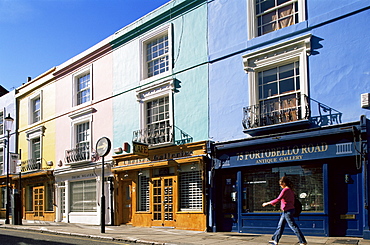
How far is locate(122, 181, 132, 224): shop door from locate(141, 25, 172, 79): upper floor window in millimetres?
4849

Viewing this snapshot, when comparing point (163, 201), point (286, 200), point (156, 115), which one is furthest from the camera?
point (156, 115)

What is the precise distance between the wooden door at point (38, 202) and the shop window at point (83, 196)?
2.89 metres

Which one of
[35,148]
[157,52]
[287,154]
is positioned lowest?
[287,154]

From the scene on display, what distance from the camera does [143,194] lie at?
17.9m

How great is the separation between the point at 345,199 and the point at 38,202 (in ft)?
59.9

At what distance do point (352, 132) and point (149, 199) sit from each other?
8947 millimetres

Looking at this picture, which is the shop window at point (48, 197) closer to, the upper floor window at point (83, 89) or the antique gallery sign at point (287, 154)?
the upper floor window at point (83, 89)

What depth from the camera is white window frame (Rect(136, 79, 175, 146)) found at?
16.9 m

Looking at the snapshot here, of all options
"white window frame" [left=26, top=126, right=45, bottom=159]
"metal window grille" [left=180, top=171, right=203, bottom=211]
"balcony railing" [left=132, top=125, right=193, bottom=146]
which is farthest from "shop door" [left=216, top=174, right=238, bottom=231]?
"white window frame" [left=26, top=126, right=45, bottom=159]

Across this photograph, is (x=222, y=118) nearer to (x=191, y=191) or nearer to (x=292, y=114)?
(x=292, y=114)

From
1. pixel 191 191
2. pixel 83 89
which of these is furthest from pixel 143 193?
pixel 83 89

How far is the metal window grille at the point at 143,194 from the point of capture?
17.7 m

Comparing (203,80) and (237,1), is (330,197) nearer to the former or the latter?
(203,80)

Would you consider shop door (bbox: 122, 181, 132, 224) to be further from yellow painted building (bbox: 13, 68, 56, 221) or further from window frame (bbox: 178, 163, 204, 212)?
yellow painted building (bbox: 13, 68, 56, 221)
